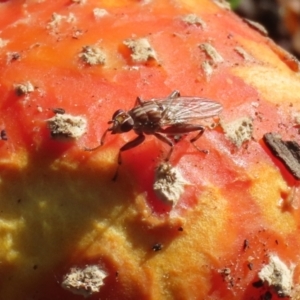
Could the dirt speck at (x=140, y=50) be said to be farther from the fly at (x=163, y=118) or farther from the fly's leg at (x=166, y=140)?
the fly's leg at (x=166, y=140)

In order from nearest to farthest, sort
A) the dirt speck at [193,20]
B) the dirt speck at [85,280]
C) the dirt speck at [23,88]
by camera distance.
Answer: the dirt speck at [85,280] → the dirt speck at [23,88] → the dirt speck at [193,20]

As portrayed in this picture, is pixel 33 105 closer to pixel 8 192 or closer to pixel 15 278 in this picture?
pixel 8 192

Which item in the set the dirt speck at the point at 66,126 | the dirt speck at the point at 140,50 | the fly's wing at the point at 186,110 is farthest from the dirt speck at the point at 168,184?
the dirt speck at the point at 140,50

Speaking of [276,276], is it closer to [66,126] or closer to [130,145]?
[130,145]

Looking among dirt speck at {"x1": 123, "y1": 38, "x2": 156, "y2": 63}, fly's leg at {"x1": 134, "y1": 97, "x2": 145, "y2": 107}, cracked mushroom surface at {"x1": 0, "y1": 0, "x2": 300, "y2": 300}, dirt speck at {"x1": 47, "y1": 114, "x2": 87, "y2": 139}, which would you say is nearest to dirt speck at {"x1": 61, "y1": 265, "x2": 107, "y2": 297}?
cracked mushroom surface at {"x1": 0, "y1": 0, "x2": 300, "y2": 300}

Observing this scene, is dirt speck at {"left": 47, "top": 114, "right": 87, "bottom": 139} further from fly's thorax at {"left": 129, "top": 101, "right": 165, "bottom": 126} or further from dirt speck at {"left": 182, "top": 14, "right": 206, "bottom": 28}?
dirt speck at {"left": 182, "top": 14, "right": 206, "bottom": 28}

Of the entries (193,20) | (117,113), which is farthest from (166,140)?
(193,20)

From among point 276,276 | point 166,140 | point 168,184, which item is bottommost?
point 276,276

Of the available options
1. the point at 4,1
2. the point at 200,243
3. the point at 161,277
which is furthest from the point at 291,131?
the point at 4,1
